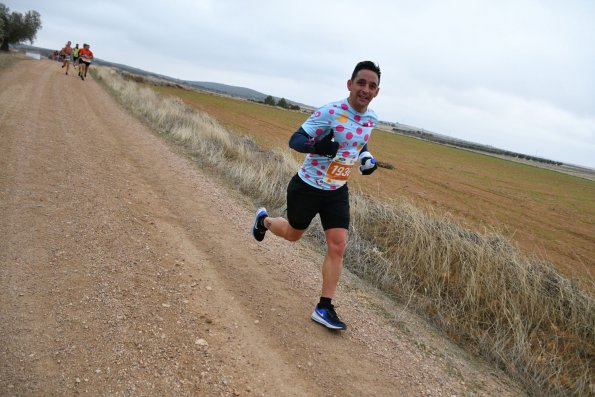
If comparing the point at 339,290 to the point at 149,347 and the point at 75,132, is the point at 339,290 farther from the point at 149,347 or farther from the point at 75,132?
the point at 75,132

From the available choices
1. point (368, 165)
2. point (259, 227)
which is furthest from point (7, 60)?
point (368, 165)

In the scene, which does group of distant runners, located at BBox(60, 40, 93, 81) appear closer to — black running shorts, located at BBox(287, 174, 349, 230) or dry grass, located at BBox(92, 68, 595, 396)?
dry grass, located at BBox(92, 68, 595, 396)

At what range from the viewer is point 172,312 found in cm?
300

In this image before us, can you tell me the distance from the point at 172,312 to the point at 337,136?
189cm

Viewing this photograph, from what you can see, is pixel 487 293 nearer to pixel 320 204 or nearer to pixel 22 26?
pixel 320 204

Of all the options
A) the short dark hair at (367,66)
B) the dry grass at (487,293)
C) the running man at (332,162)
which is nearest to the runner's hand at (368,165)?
the running man at (332,162)

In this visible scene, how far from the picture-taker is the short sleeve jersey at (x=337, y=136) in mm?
3162

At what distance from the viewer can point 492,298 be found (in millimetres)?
4465

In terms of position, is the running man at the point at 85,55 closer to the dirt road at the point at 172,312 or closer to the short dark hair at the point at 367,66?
the dirt road at the point at 172,312

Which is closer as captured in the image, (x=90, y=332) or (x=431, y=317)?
(x=90, y=332)

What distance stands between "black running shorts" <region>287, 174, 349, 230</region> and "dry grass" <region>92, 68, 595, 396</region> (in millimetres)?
1736

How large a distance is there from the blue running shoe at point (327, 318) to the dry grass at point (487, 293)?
139 cm

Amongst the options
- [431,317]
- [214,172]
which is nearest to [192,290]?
[431,317]

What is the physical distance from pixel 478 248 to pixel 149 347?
13.6 feet
